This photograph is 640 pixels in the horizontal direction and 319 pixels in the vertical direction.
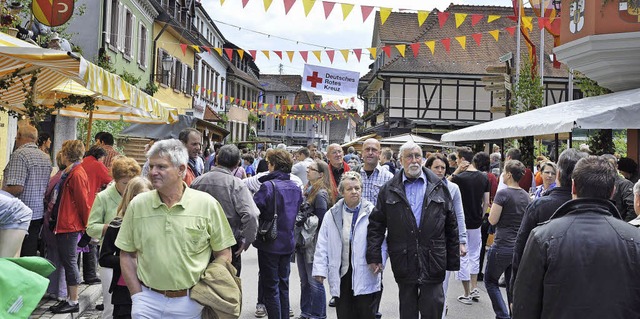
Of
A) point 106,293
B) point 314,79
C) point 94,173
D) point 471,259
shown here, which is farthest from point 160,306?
point 314,79

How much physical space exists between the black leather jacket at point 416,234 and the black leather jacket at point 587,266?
2352 mm

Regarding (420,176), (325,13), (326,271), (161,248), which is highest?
(325,13)

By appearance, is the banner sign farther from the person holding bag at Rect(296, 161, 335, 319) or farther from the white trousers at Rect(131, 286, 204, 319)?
the white trousers at Rect(131, 286, 204, 319)

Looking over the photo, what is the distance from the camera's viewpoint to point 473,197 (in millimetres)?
9000

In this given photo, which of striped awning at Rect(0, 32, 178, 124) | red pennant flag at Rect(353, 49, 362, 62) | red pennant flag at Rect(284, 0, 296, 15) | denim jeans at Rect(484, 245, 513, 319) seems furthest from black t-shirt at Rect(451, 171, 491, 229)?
red pennant flag at Rect(353, 49, 362, 62)

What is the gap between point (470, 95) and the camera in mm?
40531

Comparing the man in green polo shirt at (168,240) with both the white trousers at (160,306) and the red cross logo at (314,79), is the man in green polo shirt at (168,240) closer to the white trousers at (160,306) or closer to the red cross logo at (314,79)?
the white trousers at (160,306)

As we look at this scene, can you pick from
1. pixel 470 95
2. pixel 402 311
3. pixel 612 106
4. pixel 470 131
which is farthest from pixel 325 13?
pixel 470 95

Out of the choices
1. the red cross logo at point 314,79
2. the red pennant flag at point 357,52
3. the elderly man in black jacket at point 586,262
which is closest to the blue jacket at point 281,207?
the elderly man in black jacket at point 586,262

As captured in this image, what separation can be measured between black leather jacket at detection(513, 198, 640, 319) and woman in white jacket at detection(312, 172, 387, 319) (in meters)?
2.59

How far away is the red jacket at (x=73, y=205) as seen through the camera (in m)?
7.37

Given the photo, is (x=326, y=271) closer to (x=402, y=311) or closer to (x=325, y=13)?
(x=402, y=311)

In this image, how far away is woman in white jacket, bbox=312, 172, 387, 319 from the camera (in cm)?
587

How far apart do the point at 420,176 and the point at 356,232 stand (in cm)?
75
